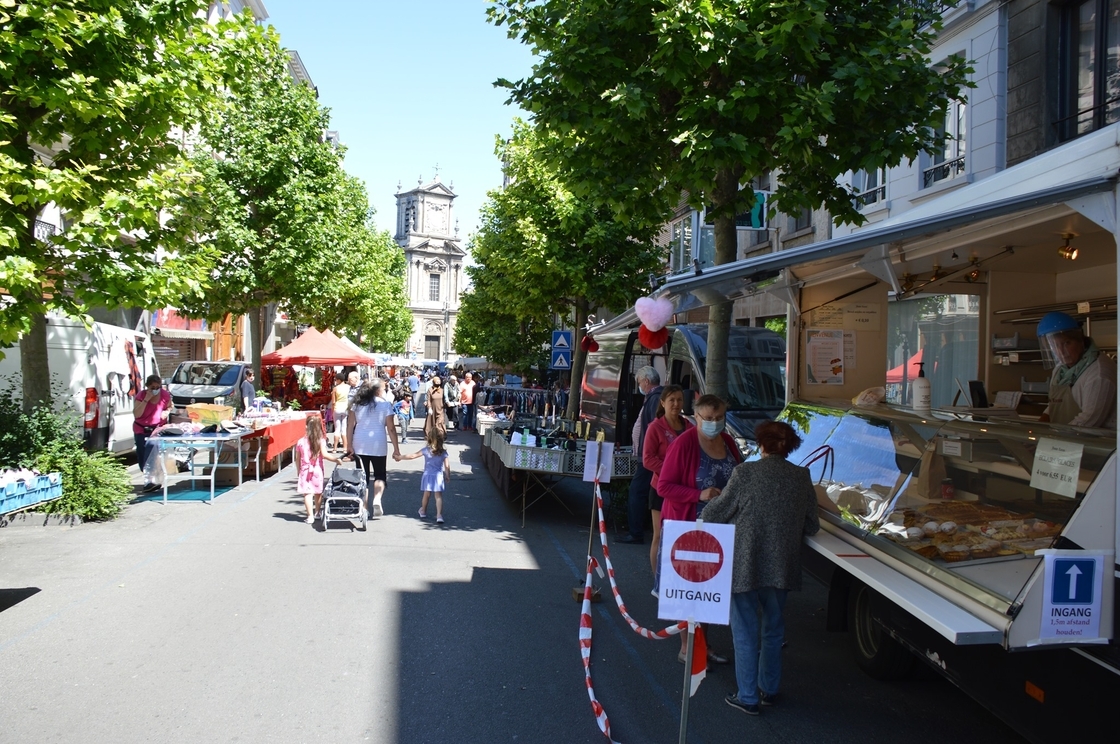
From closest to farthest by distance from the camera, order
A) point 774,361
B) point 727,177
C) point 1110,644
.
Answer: point 1110,644 < point 727,177 < point 774,361

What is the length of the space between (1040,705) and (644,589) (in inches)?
184

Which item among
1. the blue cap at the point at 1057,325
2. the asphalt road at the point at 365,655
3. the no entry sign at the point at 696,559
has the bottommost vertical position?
the asphalt road at the point at 365,655

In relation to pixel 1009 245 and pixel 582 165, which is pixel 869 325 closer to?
pixel 1009 245

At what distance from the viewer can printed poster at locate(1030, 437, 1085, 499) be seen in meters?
4.27

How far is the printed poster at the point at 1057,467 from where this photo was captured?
4270mm

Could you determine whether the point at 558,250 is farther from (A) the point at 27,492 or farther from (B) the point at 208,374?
(A) the point at 27,492

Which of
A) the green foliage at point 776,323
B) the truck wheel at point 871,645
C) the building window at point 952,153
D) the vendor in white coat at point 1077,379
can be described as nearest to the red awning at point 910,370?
the building window at point 952,153

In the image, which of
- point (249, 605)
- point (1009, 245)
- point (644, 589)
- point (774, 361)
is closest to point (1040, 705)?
point (1009, 245)

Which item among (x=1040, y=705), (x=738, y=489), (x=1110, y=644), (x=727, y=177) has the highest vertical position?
(x=727, y=177)

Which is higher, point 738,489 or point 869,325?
point 869,325

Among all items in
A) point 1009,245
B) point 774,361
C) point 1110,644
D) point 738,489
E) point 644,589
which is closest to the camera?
point 1110,644

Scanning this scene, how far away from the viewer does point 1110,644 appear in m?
3.51

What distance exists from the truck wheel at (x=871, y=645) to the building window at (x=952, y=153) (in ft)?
37.1

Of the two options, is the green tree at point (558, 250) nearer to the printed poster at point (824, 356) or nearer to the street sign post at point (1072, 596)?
the printed poster at point (824, 356)
